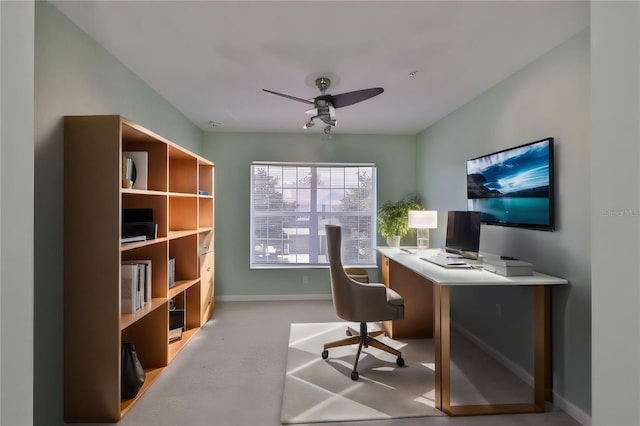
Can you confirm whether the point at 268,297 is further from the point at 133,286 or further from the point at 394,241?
the point at 133,286

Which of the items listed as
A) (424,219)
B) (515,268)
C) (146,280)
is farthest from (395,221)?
(146,280)

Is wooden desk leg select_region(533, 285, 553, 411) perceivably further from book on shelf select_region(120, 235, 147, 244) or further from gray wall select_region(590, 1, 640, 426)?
book on shelf select_region(120, 235, 147, 244)

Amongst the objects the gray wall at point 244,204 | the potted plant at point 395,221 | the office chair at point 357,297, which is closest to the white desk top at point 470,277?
the office chair at point 357,297

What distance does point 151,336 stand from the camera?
2.63m

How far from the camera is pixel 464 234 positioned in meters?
2.89

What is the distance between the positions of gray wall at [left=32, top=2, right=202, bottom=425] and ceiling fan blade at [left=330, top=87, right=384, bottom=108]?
1686mm

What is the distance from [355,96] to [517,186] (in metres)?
1.42

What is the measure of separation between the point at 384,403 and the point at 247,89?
2.74 m

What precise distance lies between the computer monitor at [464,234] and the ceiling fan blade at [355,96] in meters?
1.34

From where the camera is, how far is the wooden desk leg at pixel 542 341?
81.0 inches

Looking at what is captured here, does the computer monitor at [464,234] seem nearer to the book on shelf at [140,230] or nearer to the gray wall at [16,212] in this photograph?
the book on shelf at [140,230]

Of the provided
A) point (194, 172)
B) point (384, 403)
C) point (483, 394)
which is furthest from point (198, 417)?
point (194, 172)

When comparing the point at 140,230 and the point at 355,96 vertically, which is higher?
the point at 355,96

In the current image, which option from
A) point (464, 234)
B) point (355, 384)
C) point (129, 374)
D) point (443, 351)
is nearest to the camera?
point (443, 351)
